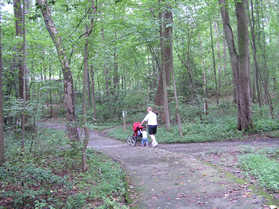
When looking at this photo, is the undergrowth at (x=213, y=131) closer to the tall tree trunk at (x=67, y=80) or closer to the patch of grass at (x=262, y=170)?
the patch of grass at (x=262, y=170)

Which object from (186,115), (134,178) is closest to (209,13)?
(186,115)

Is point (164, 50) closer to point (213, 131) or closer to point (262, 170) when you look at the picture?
point (213, 131)

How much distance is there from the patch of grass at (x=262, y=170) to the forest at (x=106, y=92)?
1.2 inches

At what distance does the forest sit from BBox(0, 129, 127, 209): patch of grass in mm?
27

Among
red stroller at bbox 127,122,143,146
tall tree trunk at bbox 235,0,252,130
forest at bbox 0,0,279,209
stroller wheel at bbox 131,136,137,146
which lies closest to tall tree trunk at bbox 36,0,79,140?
forest at bbox 0,0,279,209

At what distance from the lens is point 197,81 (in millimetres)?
25312

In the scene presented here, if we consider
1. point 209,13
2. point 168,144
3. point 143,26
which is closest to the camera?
point 168,144

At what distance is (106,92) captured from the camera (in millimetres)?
26125

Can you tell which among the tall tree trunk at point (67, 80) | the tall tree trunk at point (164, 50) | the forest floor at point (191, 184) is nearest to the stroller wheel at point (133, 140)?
the tall tree trunk at point (164, 50)

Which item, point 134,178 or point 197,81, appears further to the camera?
point 197,81

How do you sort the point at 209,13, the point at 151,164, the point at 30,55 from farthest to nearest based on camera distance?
the point at 209,13 < the point at 30,55 < the point at 151,164

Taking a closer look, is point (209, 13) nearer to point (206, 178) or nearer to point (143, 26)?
point (143, 26)

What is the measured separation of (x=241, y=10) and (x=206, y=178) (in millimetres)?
10979

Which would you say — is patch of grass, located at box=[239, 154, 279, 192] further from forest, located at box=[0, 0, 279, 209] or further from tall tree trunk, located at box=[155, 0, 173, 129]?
tall tree trunk, located at box=[155, 0, 173, 129]
